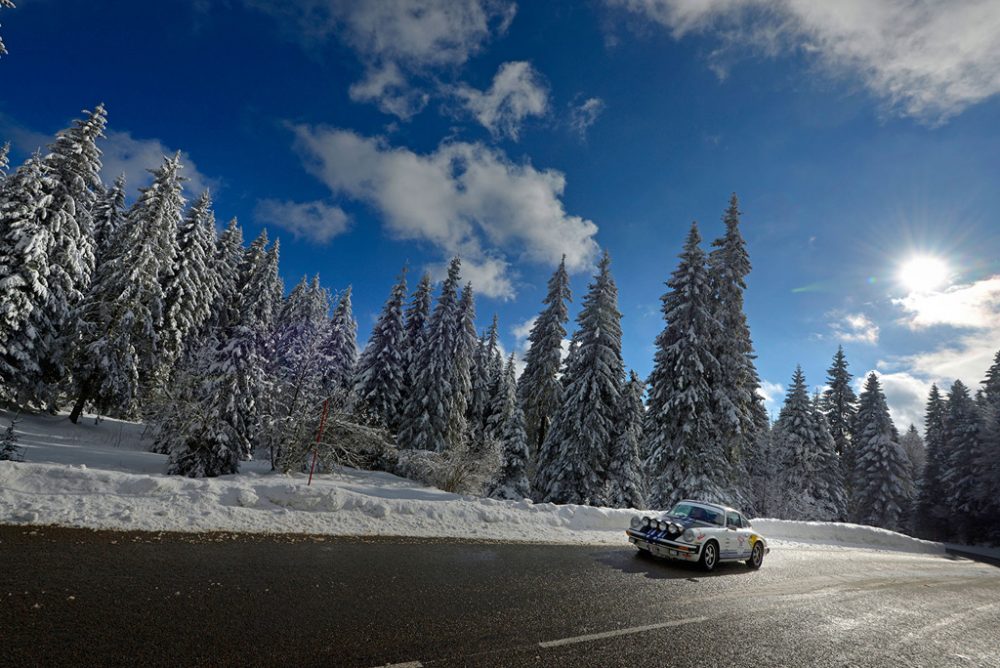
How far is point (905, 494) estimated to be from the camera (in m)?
40.4

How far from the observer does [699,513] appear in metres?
12.8

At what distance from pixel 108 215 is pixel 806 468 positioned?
60.3 meters

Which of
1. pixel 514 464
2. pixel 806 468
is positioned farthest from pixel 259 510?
pixel 806 468

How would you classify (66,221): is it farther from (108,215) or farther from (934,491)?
(934,491)

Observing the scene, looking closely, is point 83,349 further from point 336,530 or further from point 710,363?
point 710,363

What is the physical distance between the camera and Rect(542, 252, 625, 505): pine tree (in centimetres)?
2614

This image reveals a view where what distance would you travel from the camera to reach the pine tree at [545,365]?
32.3m

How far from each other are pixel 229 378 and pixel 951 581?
27.5 meters

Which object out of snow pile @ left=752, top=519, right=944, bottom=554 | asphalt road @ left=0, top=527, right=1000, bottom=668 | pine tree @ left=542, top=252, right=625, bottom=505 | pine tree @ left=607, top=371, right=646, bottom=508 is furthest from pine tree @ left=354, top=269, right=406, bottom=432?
asphalt road @ left=0, top=527, right=1000, bottom=668

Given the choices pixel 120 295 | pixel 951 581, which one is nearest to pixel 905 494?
pixel 951 581

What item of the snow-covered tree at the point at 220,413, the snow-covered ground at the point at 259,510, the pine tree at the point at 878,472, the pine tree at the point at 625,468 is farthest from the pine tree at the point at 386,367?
the pine tree at the point at 878,472

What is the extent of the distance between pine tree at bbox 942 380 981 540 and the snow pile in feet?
59.2

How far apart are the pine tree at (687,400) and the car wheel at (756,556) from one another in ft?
33.7

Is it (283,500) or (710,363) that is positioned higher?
(710,363)
